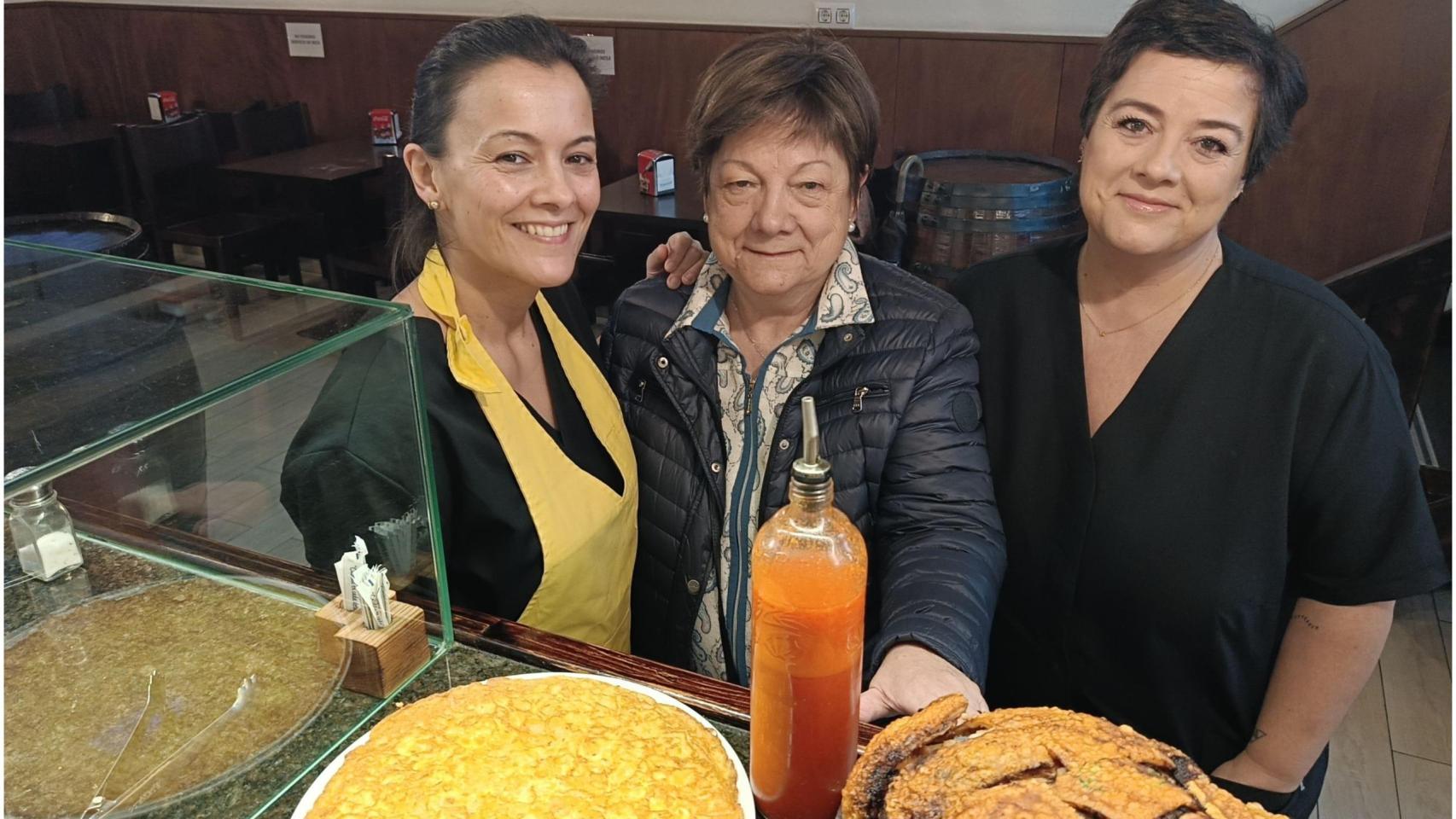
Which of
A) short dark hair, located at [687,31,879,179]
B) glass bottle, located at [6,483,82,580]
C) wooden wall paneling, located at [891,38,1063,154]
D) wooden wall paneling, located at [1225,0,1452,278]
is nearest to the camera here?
glass bottle, located at [6,483,82,580]

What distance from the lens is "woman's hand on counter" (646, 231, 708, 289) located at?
1.66m

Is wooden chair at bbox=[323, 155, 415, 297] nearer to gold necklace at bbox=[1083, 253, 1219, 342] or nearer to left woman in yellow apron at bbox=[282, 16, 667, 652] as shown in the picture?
left woman in yellow apron at bbox=[282, 16, 667, 652]

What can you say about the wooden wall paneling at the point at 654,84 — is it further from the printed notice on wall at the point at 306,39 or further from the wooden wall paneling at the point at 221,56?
the wooden wall paneling at the point at 221,56

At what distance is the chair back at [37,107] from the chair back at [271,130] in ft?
6.34

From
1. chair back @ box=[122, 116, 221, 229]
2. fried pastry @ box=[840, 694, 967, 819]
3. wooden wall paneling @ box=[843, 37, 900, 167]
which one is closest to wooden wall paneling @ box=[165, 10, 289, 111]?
chair back @ box=[122, 116, 221, 229]

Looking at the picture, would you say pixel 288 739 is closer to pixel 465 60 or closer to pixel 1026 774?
pixel 1026 774

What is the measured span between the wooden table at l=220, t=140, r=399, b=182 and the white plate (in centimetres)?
451

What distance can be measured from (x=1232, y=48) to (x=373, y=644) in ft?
4.51

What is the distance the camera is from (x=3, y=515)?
0.77m

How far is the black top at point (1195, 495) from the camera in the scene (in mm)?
1334

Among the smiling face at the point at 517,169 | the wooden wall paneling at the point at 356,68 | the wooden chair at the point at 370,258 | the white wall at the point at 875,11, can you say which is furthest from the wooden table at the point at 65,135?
the smiling face at the point at 517,169

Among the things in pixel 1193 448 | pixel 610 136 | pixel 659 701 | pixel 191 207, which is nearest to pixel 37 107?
pixel 191 207

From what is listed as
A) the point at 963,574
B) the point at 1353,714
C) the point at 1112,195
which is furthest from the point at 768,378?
the point at 1353,714

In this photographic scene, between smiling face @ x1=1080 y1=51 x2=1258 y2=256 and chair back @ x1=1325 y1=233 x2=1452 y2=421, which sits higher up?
smiling face @ x1=1080 y1=51 x2=1258 y2=256
